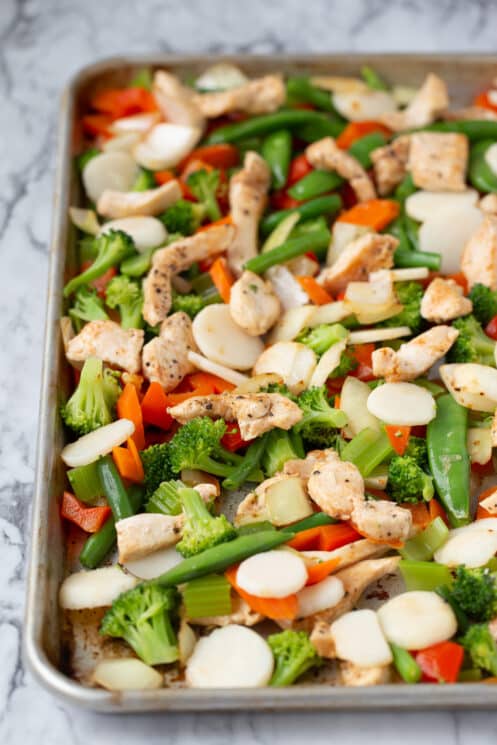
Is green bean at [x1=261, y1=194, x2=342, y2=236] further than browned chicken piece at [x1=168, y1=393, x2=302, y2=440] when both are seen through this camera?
Yes

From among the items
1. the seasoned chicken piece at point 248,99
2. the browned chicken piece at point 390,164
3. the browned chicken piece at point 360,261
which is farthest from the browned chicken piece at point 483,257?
the seasoned chicken piece at point 248,99

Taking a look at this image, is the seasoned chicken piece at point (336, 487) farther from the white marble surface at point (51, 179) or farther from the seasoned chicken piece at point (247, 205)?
the seasoned chicken piece at point (247, 205)

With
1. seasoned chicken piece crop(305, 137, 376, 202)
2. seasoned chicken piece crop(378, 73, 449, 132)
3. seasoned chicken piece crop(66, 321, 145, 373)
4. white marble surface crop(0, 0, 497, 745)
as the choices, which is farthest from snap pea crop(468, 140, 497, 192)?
seasoned chicken piece crop(66, 321, 145, 373)

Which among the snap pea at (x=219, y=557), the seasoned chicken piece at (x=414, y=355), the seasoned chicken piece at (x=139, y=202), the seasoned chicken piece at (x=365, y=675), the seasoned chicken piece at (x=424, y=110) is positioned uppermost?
the seasoned chicken piece at (x=424, y=110)

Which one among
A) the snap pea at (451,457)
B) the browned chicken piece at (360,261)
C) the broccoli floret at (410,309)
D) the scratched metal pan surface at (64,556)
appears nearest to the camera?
the scratched metal pan surface at (64,556)

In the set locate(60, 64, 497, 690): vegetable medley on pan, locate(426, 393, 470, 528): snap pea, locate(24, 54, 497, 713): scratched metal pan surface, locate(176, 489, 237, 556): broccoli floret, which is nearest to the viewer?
locate(24, 54, 497, 713): scratched metal pan surface

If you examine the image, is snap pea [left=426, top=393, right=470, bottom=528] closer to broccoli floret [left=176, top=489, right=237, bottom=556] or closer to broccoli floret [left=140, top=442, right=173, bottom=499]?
broccoli floret [left=176, top=489, right=237, bottom=556]
